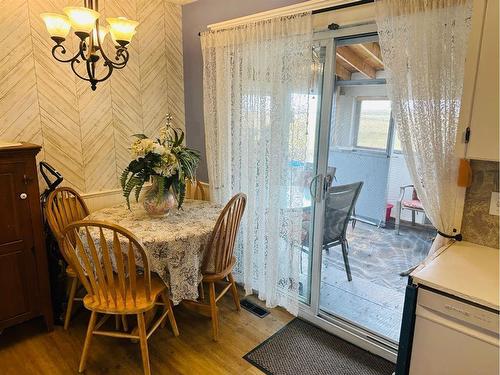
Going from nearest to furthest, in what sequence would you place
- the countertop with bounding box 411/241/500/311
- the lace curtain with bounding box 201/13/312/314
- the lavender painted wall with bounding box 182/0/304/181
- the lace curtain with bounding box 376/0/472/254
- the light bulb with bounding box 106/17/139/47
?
the countertop with bounding box 411/241/500/311
the lace curtain with bounding box 376/0/472/254
the light bulb with bounding box 106/17/139/47
the lace curtain with bounding box 201/13/312/314
the lavender painted wall with bounding box 182/0/304/181

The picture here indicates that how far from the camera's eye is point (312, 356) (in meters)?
2.17

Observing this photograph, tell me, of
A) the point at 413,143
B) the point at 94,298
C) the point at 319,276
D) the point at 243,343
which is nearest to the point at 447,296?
the point at 413,143

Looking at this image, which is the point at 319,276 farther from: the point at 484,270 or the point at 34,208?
the point at 34,208

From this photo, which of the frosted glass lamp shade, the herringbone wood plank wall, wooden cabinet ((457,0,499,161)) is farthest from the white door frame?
the herringbone wood plank wall

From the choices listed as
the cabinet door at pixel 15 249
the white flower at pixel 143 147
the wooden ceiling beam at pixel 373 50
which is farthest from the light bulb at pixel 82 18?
the wooden ceiling beam at pixel 373 50

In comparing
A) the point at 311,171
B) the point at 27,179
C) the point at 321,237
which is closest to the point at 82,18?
the point at 27,179

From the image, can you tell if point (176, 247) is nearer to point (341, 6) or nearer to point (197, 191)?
point (197, 191)

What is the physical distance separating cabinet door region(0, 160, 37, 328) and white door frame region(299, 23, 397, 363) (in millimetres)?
1878

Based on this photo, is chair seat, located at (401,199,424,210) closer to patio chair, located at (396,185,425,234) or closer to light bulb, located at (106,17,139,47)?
patio chair, located at (396,185,425,234)

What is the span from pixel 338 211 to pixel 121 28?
1802 millimetres

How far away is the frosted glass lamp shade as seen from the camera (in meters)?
1.67

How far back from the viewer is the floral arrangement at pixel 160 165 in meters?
2.15

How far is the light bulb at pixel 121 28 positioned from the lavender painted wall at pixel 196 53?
3.35ft

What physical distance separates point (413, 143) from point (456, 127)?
20 cm
